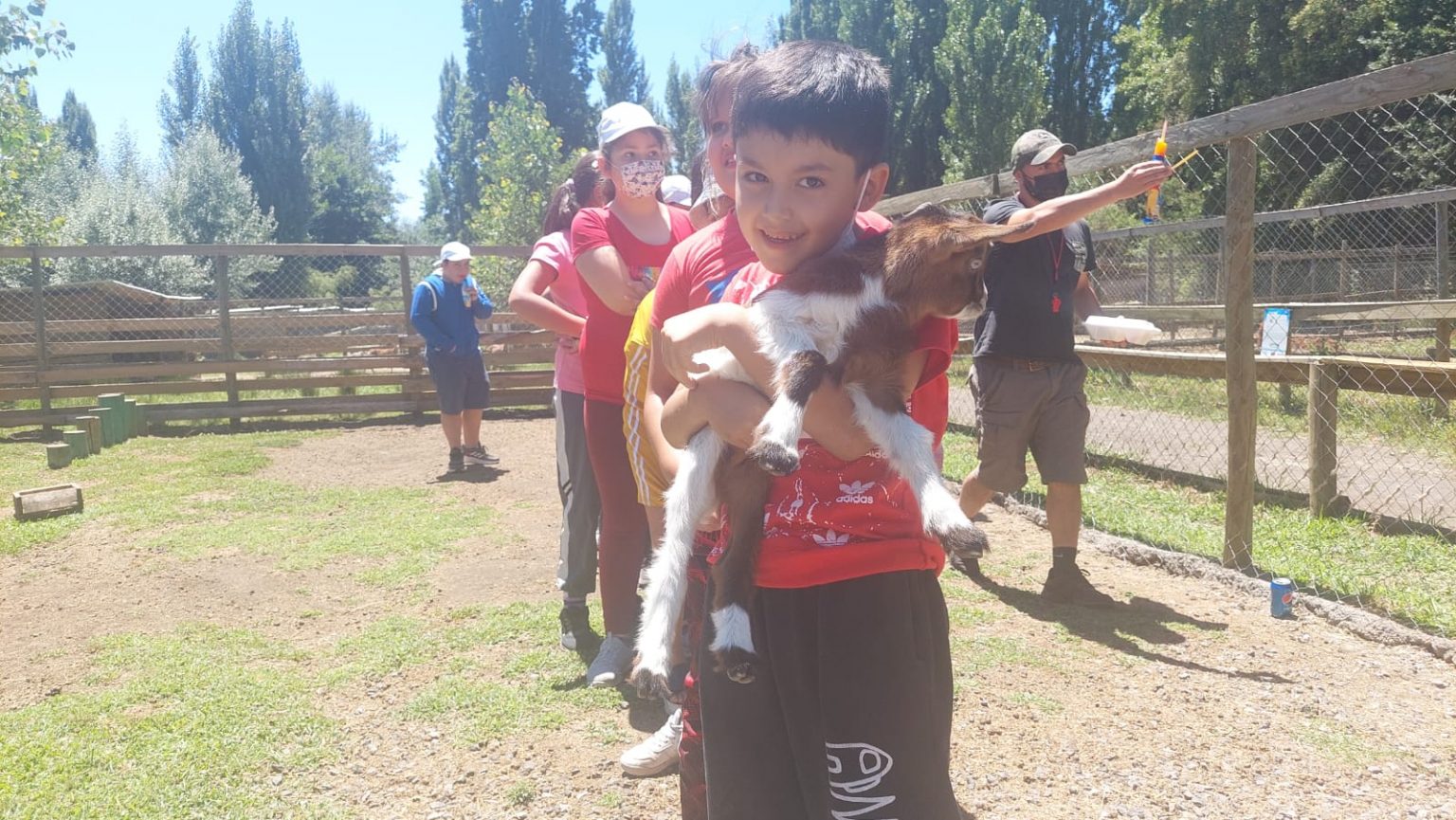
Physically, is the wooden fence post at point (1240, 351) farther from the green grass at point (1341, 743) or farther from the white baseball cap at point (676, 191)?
the white baseball cap at point (676, 191)

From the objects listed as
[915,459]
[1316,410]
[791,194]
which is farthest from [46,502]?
[1316,410]

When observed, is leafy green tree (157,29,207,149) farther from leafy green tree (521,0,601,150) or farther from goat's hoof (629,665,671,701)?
goat's hoof (629,665,671,701)

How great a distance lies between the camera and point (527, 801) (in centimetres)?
322

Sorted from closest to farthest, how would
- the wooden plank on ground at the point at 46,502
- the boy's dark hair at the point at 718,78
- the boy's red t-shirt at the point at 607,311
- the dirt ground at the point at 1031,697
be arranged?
the boy's dark hair at the point at 718,78 < the dirt ground at the point at 1031,697 < the boy's red t-shirt at the point at 607,311 < the wooden plank on ground at the point at 46,502

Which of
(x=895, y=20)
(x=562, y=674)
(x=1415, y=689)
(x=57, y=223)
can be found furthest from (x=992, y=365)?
(x=895, y=20)

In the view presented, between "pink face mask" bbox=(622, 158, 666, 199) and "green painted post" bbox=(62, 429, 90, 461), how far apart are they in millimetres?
9269

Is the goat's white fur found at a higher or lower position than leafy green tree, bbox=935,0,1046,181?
lower

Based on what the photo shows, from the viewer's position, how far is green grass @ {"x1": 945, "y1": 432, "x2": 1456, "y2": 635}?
15.6 ft

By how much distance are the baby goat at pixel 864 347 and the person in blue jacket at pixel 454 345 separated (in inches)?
313

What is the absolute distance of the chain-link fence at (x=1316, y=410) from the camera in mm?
5129

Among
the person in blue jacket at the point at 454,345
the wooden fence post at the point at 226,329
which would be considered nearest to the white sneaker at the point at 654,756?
the person in blue jacket at the point at 454,345

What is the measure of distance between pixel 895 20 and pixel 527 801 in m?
31.6

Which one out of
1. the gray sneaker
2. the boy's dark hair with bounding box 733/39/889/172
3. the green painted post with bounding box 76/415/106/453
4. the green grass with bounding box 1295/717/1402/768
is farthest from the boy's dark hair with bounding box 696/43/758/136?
the green painted post with bounding box 76/415/106/453

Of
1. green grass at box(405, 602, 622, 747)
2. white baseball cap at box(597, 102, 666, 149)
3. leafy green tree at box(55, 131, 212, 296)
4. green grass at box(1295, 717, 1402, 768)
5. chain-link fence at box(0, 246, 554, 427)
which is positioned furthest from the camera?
leafy green tree at box(55, 131, 212, 296)
